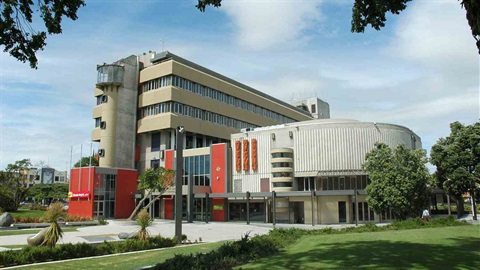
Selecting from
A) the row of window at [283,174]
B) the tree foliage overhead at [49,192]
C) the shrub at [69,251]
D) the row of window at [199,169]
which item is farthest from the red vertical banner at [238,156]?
the tree foliage overhead at [49,192]

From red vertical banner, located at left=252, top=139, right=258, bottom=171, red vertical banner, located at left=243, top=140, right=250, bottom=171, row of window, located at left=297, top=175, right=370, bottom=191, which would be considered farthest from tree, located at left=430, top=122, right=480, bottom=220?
red vertical banner, located at left=243, top=140, right=250, bottom=171

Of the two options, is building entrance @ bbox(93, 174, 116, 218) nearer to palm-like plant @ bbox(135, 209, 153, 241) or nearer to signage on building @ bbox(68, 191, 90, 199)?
signage on building @ bbox(68, 191, 90, 199)

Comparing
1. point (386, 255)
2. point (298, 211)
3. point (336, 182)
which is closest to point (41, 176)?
point (298, 211)

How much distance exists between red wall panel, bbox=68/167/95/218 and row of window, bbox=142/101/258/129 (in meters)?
12.9

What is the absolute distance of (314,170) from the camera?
150 feet

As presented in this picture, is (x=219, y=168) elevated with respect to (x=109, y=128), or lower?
lower

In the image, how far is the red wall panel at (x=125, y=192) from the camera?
184 ft

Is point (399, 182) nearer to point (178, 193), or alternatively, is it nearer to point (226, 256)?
point (178, 193)

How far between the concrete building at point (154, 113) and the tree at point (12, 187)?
12563mm

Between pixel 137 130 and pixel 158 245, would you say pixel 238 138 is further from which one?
pixel 158 245

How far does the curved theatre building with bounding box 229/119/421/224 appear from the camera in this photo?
1720 inches

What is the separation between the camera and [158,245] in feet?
71.5

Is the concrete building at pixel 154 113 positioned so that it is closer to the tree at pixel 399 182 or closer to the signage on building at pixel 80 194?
the signage on building at pixel 80 194

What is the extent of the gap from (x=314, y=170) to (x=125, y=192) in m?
28.0
